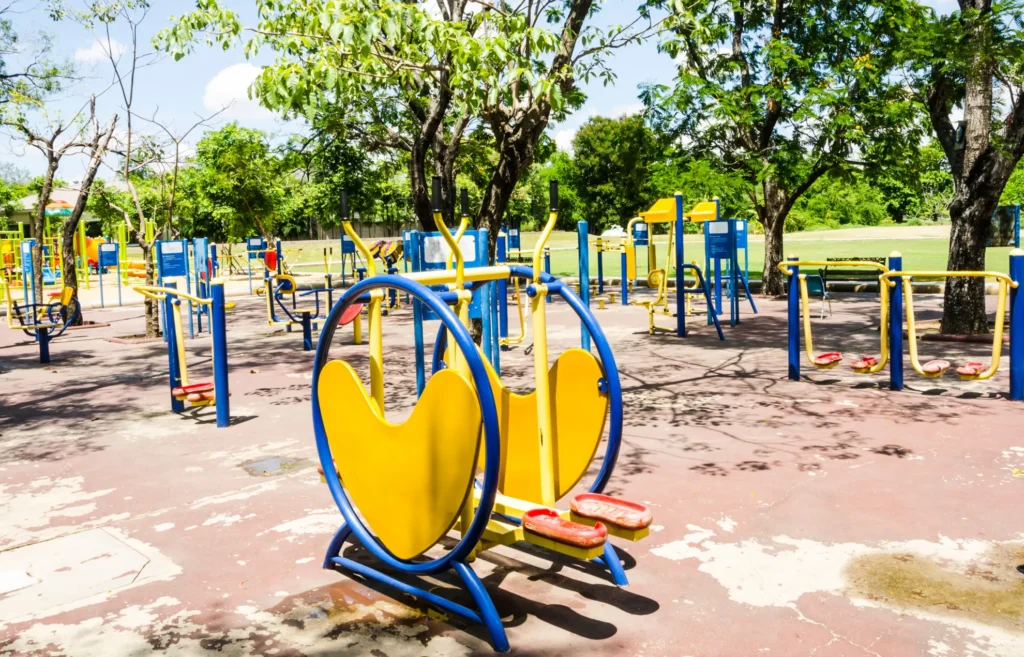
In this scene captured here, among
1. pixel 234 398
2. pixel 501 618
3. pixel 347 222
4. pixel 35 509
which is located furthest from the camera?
pixel 234 398

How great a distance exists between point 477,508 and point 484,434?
0.33 meters

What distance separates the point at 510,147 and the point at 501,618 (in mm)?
8137

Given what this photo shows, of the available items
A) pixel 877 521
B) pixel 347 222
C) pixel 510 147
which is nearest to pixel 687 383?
pixel 510 147

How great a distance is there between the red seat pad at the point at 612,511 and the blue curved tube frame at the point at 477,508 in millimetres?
499

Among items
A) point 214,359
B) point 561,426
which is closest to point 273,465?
point 214,359

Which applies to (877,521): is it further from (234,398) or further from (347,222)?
(234,398)

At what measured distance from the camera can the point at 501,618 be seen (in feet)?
12.7

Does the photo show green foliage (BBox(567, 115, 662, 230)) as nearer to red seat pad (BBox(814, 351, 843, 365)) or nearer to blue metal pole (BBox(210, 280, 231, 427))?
red seat pad (BBox(814, 351, 843, 365))

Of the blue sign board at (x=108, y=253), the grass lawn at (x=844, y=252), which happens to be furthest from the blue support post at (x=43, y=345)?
the blue sign board at (x=108, y=253)

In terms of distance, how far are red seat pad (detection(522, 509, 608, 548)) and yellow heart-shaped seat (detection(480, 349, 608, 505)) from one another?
0.50 m

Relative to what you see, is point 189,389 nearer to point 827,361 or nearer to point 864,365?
point 827,361

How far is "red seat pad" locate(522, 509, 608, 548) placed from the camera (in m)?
3.55

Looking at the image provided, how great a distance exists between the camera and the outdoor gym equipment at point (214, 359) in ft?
25.7

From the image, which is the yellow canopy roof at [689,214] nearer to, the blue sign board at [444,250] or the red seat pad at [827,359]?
the red seat pad at [827,359]
